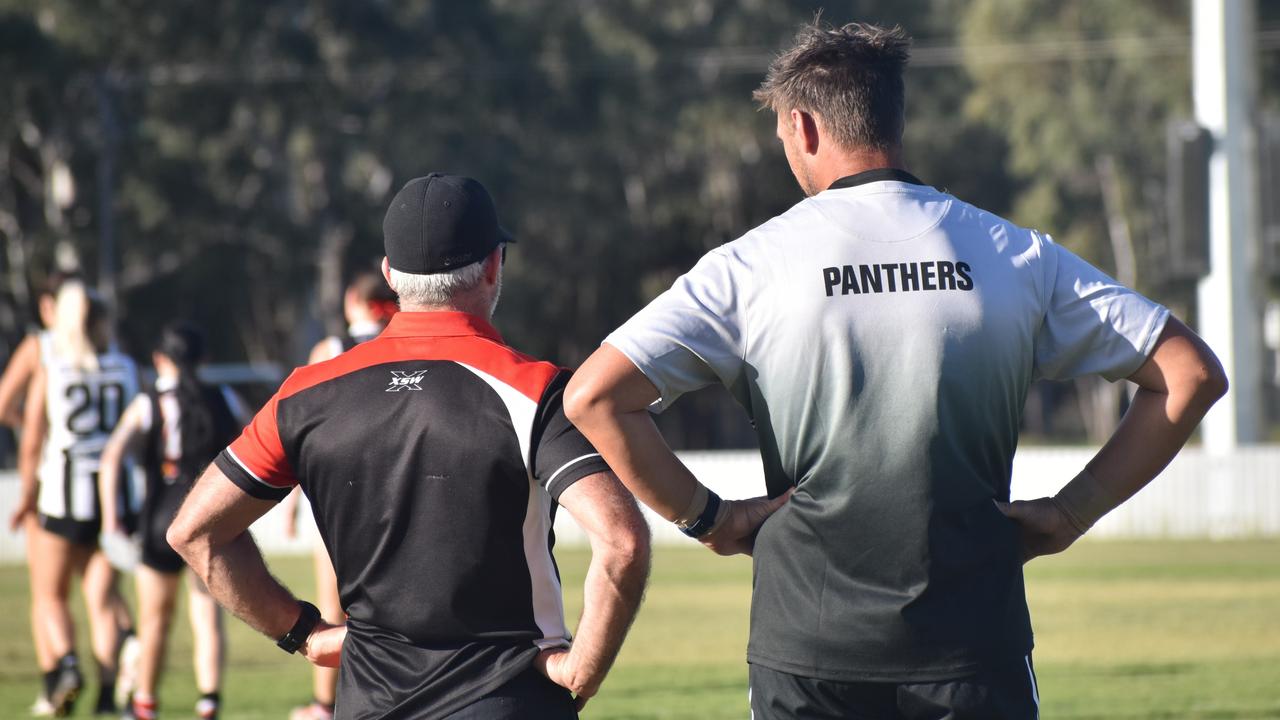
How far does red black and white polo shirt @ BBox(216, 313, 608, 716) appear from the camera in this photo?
11.8 feet

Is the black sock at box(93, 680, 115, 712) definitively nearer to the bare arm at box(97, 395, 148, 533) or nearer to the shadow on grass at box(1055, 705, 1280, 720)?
the bare arm at box(97, 395, 148, 533)

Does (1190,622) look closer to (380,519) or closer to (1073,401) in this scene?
(380,519)

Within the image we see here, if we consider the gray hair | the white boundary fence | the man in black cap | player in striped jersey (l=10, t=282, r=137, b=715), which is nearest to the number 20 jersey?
player in striped jersey (l=10, t=282, r=137, b=715)

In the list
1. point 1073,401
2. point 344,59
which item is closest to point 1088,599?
point 344,59

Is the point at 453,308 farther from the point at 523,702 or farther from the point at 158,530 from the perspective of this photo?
the point at 158,530

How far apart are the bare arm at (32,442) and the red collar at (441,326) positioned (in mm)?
6576

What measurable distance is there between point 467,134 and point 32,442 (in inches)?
1362

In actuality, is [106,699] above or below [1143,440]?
below

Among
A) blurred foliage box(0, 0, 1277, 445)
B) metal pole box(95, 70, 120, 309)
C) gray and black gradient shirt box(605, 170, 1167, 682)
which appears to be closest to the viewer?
gray and black gradient shirt box(605, 170, 1167, 682)

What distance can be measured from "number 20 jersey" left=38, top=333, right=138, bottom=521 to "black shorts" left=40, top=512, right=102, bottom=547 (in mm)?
43

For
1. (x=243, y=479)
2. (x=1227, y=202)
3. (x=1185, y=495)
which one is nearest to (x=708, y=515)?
(x=243, y=479)

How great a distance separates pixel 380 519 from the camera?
369 cm

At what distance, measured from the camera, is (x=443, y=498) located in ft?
11.9

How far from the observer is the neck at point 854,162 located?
358 cm
